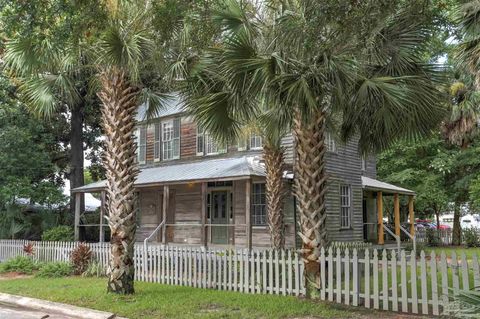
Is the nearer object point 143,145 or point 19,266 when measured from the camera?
point 19,266

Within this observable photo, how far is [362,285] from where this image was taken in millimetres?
10016

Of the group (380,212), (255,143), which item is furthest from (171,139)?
(380,212)

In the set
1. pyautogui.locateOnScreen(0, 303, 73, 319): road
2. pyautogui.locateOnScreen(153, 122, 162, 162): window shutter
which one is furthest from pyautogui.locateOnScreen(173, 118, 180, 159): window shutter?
pyautogui.locateOnScreen(0, 303, 73, 319): road

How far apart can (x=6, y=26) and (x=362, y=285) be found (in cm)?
801

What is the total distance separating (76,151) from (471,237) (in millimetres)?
22997

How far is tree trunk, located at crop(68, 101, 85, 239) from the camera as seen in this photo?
82.5 feet

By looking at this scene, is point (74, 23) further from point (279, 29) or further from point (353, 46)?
point (353, 46)

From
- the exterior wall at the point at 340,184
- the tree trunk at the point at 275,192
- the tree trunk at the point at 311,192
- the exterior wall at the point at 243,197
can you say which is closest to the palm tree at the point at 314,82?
the tree trunk at the point at 311,192

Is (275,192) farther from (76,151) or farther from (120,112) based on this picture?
(76,151)

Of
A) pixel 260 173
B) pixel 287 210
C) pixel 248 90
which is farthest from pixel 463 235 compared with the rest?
pixel 248 90

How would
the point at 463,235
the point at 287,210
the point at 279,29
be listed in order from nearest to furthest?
the point at 279,29 → the point at 287,210 → the point at 463,235

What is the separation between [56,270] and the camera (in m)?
14.1

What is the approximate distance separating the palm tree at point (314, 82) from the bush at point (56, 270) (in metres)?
6.60

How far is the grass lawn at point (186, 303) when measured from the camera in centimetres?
850
